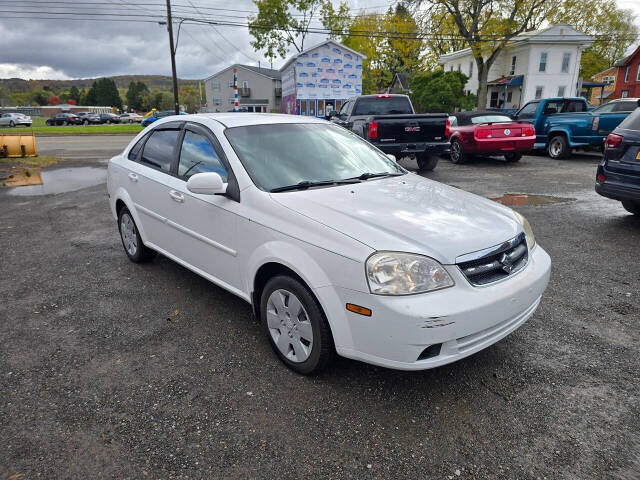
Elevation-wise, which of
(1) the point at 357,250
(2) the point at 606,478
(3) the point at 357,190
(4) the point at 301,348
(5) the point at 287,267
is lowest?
(2) the point at 606,478

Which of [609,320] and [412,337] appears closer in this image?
[412,337]

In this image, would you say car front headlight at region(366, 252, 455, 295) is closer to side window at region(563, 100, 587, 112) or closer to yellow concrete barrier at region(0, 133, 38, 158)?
side window at region(563, 100, 587, 112)

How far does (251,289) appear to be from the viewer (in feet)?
10.5

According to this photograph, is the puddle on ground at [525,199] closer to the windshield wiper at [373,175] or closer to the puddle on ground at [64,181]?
the windshield wiper at [373,175]

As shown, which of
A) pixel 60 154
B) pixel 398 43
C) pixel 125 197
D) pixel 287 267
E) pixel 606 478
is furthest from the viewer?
pixel 398 43

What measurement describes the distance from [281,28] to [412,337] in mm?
55272

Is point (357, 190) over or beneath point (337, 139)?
beneath

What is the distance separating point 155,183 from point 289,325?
2.16 m

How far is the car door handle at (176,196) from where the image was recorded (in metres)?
3.80

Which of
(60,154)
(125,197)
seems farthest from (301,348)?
(60,154)

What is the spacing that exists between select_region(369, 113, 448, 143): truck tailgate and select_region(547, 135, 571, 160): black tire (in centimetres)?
525

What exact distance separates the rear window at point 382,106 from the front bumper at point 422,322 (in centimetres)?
1032

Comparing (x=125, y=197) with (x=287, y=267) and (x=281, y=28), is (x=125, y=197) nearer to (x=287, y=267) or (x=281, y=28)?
(x=287, y=267)

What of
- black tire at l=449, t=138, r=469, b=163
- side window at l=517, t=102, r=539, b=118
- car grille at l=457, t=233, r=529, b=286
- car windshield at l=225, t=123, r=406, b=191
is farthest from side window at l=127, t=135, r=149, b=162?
side window at l=517, t=102, r=539, b=118
